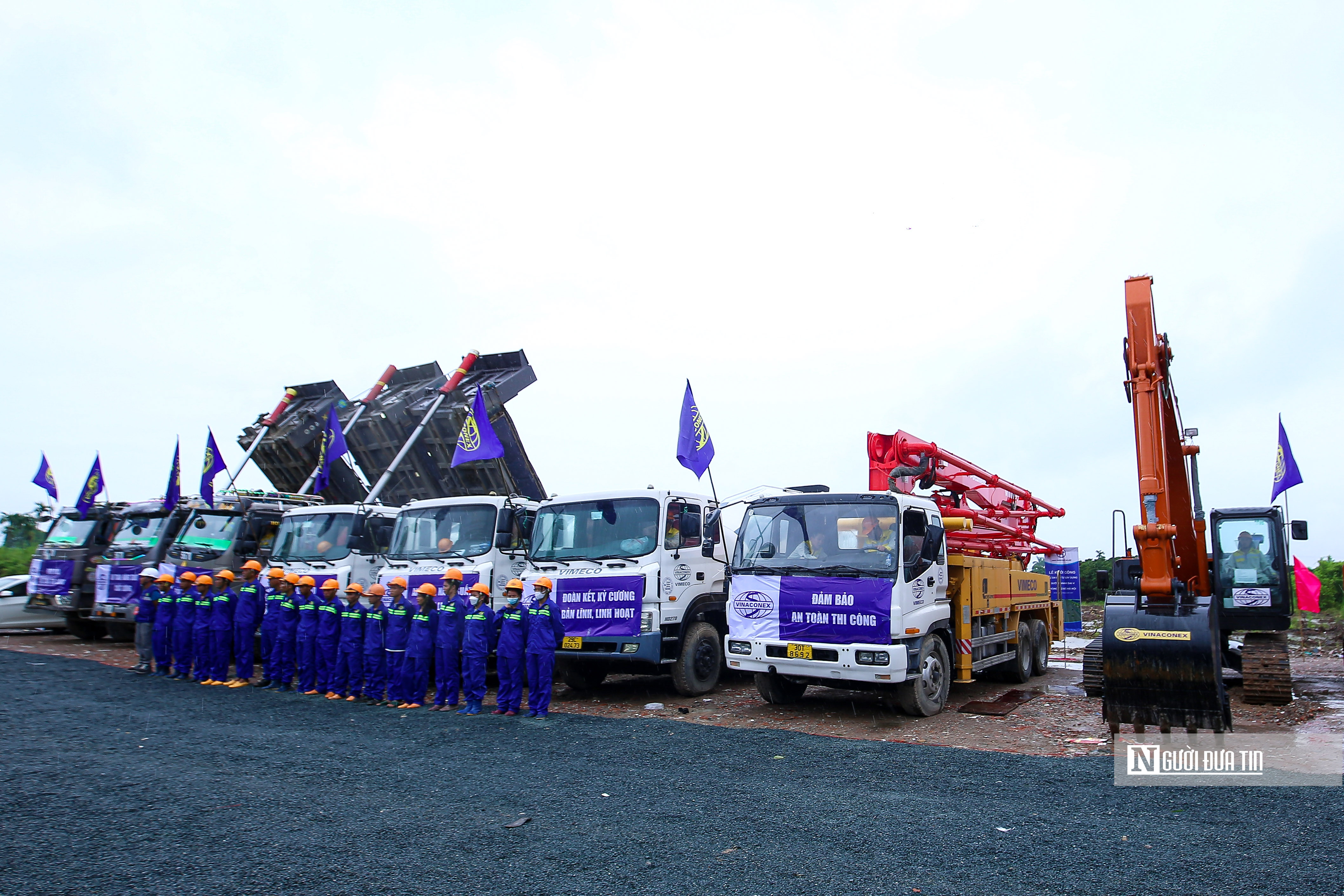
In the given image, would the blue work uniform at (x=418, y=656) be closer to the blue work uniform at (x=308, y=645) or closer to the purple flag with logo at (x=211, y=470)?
the blue work uniform at (x=308, y=645)

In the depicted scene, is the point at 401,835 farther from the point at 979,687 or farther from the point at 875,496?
the point at 979,687

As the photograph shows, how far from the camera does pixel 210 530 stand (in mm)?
14258

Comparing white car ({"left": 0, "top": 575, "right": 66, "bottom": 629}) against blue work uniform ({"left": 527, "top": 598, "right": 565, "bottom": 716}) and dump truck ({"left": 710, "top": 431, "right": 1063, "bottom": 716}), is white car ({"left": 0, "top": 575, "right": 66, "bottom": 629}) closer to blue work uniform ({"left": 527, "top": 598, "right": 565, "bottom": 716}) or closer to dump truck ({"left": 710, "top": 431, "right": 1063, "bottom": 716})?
blue work uniform ({"left": 527, "top": 598, "right": 565, "bottom": 716})

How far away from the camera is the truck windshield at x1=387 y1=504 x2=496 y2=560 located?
11.1m

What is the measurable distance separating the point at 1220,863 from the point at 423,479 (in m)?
12.0

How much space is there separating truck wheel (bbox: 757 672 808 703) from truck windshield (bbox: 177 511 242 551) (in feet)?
30.4

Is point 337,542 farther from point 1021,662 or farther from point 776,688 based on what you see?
point 1021,662

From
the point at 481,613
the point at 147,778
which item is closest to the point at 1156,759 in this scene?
the point at 481,613

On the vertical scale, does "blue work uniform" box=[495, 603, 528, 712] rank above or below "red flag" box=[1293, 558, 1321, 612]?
below

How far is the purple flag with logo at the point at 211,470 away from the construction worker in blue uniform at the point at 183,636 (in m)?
2.78

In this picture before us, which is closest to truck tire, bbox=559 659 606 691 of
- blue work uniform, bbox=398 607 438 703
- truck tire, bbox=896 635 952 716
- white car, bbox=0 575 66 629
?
blue work uniform, bbox=398 607 438 703

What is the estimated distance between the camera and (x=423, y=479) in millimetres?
14125

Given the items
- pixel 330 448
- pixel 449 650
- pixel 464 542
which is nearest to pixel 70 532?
pixel 330 448

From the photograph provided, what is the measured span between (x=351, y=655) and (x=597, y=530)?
11.2 ft
